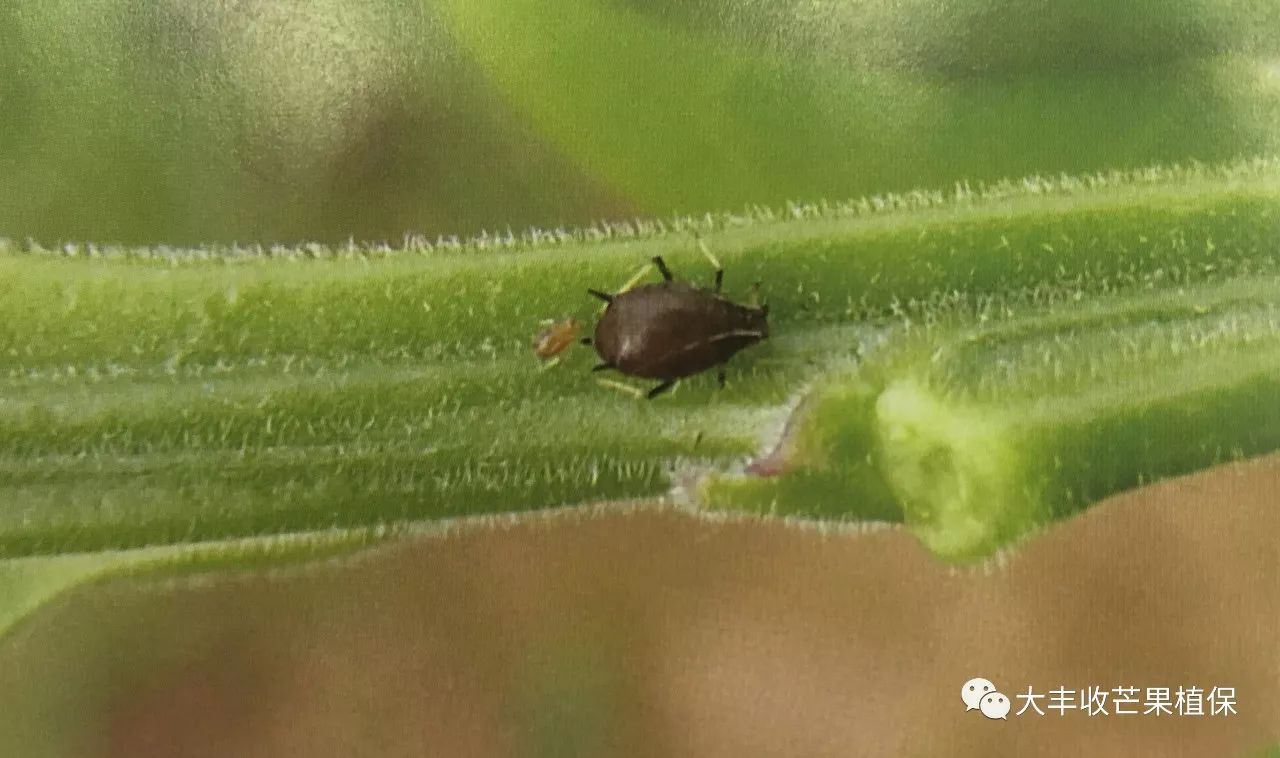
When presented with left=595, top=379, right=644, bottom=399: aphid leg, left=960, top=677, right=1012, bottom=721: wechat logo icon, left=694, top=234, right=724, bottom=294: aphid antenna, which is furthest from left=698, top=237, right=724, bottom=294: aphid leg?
left=960, top=677, right=1012, bottom=721: wechat logo icon

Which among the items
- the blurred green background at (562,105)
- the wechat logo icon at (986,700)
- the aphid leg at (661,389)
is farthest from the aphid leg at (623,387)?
the wechat logo icon at (986,700)

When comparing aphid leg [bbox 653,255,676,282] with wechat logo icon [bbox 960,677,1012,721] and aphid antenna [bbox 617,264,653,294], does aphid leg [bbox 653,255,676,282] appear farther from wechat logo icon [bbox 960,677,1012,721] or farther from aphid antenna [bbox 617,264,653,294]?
wechat logo icon [bbox 960,677,1012,721]

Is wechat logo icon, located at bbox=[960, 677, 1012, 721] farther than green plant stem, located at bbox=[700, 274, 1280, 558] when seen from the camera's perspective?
Yes

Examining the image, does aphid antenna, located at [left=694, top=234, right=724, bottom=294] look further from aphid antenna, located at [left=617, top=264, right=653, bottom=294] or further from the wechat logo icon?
the wechat logo icon

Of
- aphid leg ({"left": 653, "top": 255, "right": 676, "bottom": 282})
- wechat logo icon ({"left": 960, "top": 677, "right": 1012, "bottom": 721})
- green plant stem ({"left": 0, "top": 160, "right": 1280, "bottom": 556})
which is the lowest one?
wechat logo icon ({"left": 960, "top": 677, "right": 1012, "bottom": 721})

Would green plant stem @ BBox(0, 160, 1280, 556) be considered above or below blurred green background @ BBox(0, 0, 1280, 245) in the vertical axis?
below

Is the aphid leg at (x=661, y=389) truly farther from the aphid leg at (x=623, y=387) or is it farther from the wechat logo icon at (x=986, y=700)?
the wechat logo icon at (x=986, y=700)
